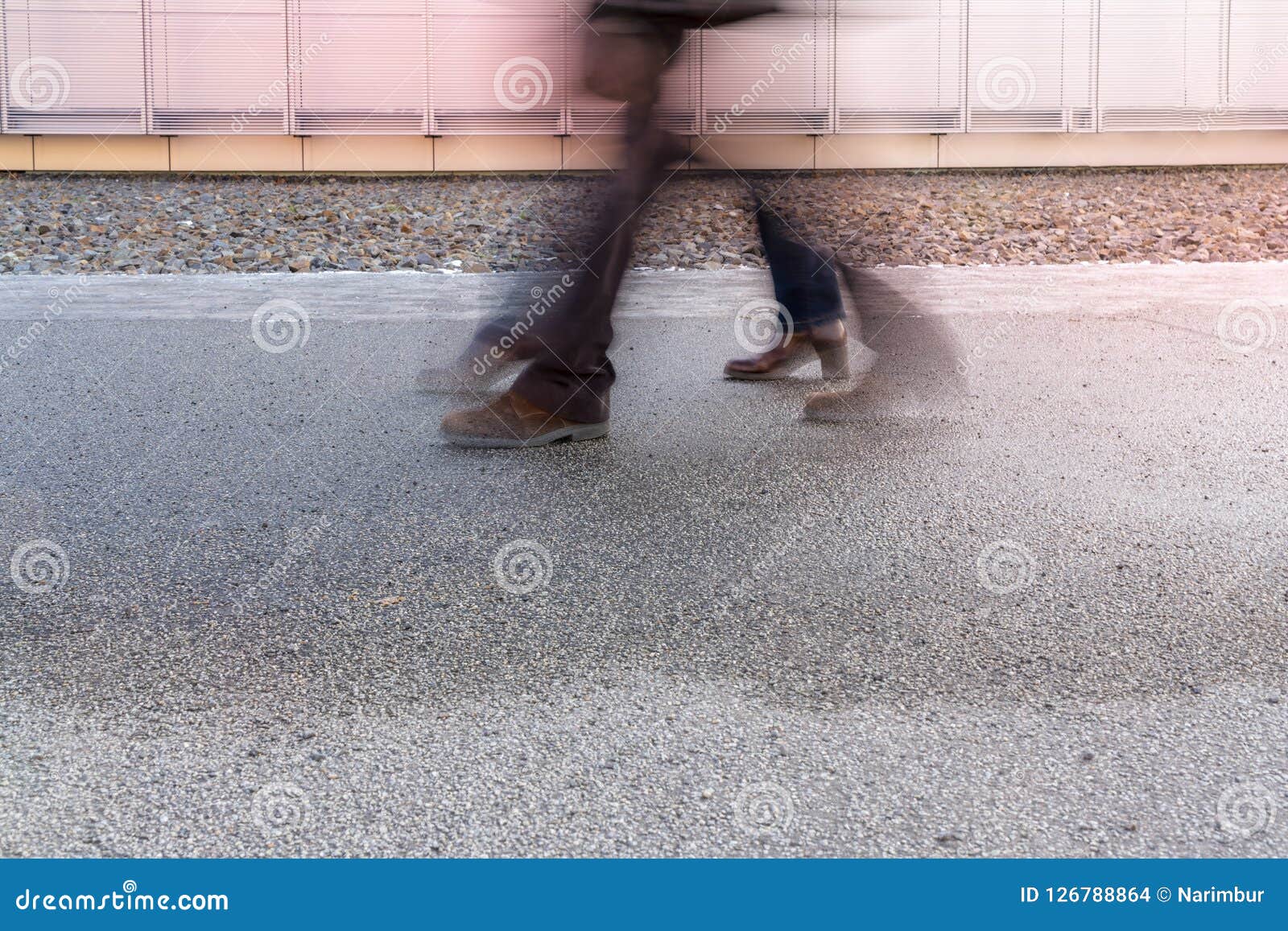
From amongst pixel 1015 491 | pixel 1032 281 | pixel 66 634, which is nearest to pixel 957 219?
pixel 1032 281

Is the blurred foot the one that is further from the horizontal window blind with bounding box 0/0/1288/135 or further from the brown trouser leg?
the horizontal window blind with bounding box 0/0/1288/135

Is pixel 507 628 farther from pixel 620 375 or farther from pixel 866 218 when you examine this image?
pixel 866 218

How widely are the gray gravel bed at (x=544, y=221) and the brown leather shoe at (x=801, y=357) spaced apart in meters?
2.23

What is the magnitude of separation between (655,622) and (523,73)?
15635mm

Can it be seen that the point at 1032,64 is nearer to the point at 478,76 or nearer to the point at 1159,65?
the point at 1159,65

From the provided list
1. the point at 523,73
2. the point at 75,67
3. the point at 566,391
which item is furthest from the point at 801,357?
the point at 75,67

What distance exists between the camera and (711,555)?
2.65m

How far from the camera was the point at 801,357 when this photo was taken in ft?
14.4

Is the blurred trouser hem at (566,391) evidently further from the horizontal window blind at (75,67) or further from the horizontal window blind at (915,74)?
the horizontal window blind at (75,67)

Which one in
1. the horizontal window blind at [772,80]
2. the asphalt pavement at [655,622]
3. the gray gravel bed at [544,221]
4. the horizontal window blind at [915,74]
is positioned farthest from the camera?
the horizontal window blind at [915,74]

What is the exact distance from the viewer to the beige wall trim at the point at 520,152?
16016mm

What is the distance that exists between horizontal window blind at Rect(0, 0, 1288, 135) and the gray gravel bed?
Result: 1.32 meters

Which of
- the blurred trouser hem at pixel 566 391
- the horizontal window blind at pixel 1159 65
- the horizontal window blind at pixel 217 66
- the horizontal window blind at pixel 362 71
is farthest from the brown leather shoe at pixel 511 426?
the horizontal window blind at pixel 1159 65

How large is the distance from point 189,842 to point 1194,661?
1482 mm
